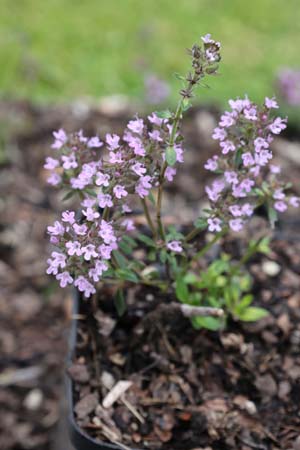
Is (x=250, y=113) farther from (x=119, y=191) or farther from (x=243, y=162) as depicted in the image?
(x=119, y=191)

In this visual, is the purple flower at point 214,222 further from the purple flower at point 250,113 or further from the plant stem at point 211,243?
the purple flower at point 250,113

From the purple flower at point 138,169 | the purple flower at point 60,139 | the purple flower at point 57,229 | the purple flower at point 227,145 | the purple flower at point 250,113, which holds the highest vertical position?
the purple flower at point 60,139

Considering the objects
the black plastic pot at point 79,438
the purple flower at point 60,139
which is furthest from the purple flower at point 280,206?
the black plastic pot at point 79,438

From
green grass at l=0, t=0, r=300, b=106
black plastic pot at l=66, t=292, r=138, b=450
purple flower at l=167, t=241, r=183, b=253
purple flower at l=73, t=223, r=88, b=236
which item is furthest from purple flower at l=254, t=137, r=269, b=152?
green grass at l=0, t=0, r=300, b=106

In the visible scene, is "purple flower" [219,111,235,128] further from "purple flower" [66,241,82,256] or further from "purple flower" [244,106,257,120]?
"purple flower" [66,241,82,256]

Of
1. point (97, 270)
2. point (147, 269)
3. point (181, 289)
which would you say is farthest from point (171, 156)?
point (147, 269)

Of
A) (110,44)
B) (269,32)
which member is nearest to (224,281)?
(110,44)
